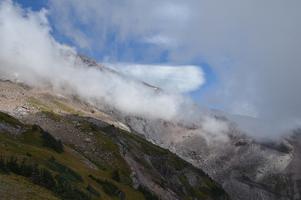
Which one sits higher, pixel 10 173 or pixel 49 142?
pixel 49 142

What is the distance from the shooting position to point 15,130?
89625mm

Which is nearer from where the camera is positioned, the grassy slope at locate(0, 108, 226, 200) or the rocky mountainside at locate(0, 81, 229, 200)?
the rocky mountainside at locate(0, 81, 229, 200)

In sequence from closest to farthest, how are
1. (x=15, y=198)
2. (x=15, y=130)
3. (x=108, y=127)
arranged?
(x=15, y=198)
(x=15, y=130)
(x=108, y=127)

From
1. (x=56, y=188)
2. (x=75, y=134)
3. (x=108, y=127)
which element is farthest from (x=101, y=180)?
(x=108, y=127)

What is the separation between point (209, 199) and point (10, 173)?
164658 mm

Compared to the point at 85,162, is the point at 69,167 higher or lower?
lower

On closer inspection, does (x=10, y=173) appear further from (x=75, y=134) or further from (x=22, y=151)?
(x=75, y=134)

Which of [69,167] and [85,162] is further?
[85,162]

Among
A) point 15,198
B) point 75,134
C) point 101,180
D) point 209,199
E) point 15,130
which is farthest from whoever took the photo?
point 209,199

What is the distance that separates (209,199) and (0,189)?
17144cm

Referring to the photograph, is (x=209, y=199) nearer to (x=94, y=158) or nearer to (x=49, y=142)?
(x=94, y=158)

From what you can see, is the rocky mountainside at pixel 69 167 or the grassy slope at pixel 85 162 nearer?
the rocky mountainside at pixel 69 167

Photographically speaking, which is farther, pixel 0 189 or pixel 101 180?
pixel 101 180

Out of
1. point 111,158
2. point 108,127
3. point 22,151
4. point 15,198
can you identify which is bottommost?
point 15,198
